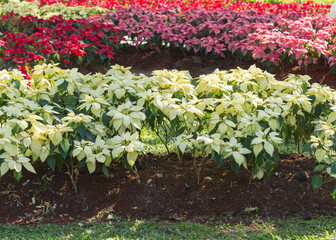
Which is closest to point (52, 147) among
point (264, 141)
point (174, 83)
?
point (174, 83)

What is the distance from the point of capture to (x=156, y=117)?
3.78m

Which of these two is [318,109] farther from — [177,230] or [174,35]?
[174,35]

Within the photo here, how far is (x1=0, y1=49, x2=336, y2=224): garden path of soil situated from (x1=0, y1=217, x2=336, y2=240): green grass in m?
0.10

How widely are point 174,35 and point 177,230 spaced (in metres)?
4.54

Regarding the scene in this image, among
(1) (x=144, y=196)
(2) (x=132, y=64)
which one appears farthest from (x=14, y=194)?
(2) (x=132, y=64)

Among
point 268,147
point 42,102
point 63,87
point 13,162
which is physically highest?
point 63,87

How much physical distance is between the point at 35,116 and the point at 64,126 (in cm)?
22

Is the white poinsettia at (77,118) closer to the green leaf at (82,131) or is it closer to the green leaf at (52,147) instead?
the green leaf at (82,131)

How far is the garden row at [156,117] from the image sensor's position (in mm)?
3418

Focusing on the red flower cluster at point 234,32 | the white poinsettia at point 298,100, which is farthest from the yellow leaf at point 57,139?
the red flower cluster at point 234,32

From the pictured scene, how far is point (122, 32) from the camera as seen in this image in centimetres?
777

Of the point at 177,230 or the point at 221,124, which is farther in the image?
the point at 221,124

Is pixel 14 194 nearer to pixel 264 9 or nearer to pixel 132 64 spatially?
pixel 132 64

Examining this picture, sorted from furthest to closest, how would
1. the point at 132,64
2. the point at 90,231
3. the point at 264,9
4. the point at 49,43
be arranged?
the point at 264,9 → the point at 132,64 → the point at 49,43 → the point at 90,231
